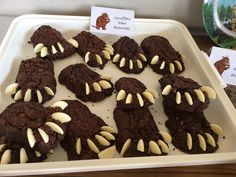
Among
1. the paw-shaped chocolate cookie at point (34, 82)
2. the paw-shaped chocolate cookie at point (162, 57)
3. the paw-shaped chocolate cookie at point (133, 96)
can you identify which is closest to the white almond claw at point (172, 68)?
the paw-shaped chocolate cookie at point (162, 57)

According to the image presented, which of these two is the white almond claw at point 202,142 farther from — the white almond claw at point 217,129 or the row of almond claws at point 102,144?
the row of almond claws at point 102,144

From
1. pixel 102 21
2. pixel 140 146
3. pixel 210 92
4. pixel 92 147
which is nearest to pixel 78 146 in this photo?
pixel 92 147

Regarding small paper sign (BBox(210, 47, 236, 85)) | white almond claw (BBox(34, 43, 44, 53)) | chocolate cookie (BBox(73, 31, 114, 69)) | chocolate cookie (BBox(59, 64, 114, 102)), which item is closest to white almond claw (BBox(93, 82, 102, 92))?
chocolate cookie (BBox(59, 64, 114, 102))

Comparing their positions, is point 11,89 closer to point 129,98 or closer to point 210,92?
point 129,98

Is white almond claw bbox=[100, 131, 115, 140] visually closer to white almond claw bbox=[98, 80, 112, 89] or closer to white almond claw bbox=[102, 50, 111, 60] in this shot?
white almond claw bbox=[98, 80, 112, 89]

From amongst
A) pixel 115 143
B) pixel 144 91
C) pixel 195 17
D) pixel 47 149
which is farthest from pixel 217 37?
pixel 47 149

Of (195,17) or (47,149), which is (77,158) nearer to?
(47,149)
